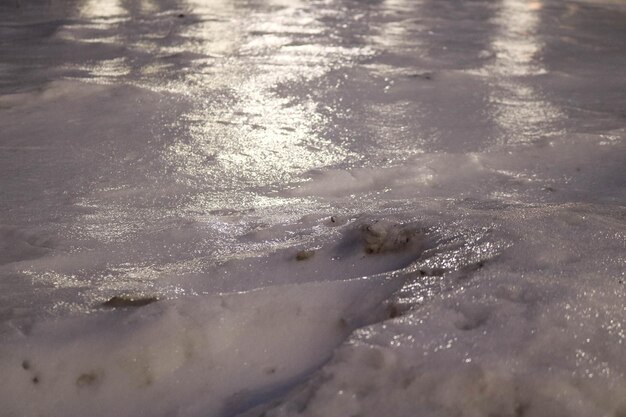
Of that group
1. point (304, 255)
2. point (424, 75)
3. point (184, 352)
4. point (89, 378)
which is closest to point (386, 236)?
point (304, 255)

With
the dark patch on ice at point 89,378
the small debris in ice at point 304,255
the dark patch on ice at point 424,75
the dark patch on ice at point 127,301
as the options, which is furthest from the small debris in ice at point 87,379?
the dark patch on ice at point 424,75

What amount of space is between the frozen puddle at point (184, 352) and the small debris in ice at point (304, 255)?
0.50 feet

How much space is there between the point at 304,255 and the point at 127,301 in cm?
39

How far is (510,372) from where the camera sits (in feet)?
3.65

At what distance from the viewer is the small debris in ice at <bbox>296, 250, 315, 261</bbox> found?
5.05 ft

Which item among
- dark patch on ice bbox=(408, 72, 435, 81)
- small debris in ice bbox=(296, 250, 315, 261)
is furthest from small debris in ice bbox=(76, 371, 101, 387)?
dark patch on ice bbox=(408, 72, 435, 81)

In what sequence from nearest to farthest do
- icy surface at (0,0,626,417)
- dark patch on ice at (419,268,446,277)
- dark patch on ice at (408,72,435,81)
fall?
icy surface at (0,0,626,417), dark patch on ice at (419,268,446,277), dark patch on ice at (408,72,435,81)

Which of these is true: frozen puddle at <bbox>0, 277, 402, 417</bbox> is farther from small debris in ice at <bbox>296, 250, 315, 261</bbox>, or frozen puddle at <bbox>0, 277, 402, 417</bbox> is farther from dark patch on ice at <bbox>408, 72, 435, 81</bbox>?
dark patch on ice at <bbox>408, 72, 435, 81</bbox>

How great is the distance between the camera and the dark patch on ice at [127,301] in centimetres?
138

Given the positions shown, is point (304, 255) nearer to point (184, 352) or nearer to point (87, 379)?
point (184, 352)

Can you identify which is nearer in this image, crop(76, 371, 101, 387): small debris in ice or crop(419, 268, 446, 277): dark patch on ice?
crop(76, 371, 101, 387): small debris in ice

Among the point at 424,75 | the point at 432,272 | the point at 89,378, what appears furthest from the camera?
the point at 424,75

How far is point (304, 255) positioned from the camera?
154 cm

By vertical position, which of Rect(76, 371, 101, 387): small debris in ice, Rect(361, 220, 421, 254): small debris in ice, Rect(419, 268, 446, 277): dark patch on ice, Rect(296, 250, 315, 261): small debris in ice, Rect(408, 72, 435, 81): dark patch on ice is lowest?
Rect(408, 72, 435, 81): dark patch on ice
